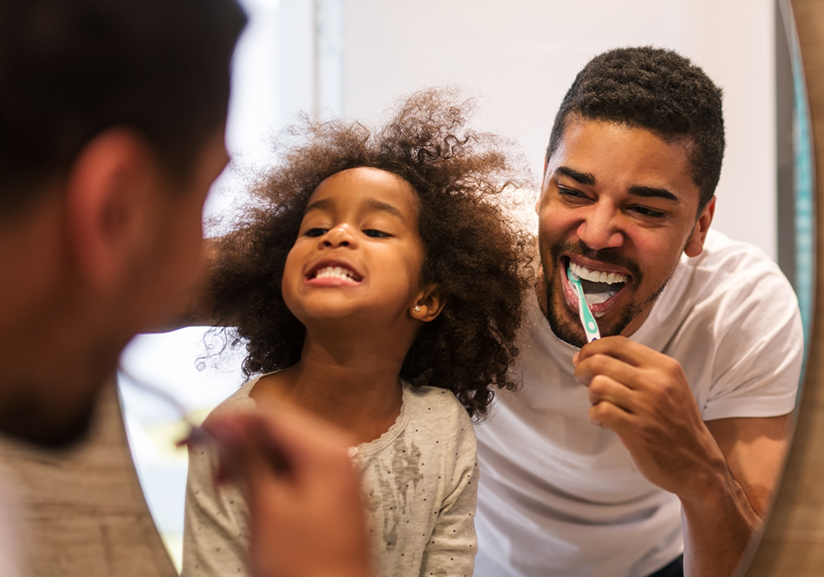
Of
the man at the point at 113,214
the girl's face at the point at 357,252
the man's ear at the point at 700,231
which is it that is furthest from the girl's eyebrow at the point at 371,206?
the man's ear at the point at 700,231

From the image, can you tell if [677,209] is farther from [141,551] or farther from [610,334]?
[141,551]

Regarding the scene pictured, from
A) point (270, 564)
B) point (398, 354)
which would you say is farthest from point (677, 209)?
point (270, 564)

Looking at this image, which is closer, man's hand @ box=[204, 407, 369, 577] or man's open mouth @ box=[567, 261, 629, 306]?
man's hand @ box=[204, 407, 369, 577]

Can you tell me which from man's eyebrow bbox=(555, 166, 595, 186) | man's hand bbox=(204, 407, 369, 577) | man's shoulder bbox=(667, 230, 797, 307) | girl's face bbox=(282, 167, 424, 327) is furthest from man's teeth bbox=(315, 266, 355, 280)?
man's shoulder bbox=(667, 230, 797, 307)

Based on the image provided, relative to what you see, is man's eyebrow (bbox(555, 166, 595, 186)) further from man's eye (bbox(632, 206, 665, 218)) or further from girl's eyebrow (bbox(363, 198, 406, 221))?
girl's eyebrow (bbox(363, 198, 406, 221))

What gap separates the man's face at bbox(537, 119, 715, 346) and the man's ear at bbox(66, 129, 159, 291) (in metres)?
0.31

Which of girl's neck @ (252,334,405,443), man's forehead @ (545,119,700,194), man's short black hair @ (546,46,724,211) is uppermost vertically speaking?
man's short black hair @ (546,46,724,211)

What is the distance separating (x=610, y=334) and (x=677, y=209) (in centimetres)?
A: 12

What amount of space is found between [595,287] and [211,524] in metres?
0.32

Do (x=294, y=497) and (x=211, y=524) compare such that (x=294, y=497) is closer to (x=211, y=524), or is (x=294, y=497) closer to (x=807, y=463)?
(x=211, y=524)

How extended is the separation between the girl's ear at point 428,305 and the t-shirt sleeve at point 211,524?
0.19 meters

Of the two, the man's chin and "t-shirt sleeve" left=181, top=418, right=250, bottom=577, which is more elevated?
the man's chin

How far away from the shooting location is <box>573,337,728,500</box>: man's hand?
422 mm

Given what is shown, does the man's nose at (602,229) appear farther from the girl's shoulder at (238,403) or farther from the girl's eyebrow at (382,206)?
the girl's shoulder at (238,403)
